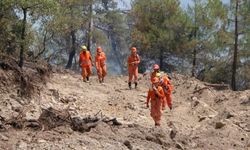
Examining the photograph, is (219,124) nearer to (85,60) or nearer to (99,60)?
(85,60)

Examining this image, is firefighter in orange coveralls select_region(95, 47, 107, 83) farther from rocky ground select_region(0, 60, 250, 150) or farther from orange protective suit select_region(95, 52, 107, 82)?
rocky ground select_region(0, 60, 250, 150)

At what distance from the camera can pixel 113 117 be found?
15.7 m

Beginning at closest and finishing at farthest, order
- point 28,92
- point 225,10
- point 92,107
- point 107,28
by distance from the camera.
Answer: point 28,92 < point 92,107 < point 225,10 < point 107,28

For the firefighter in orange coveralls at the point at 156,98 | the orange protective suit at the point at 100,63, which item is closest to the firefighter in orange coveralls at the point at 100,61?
the orange protective suit at the point at 100,63

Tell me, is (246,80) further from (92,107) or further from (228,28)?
(92,107)

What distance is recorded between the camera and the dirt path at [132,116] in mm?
11172

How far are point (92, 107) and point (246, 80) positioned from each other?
20001 mm

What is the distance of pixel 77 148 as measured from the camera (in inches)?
421

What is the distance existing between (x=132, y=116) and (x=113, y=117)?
2832mm

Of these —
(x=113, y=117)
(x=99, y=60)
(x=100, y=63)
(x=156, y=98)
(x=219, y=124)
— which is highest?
(x=99, y=60)


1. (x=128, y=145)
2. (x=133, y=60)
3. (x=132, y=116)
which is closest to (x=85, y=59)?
(x=133, y=60)

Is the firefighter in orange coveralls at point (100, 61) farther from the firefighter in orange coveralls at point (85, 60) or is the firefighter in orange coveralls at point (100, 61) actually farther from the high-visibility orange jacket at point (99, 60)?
the firefighter in orange coveralls at point (85, 60)

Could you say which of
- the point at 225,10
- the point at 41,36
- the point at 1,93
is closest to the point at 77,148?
the point at 1,93

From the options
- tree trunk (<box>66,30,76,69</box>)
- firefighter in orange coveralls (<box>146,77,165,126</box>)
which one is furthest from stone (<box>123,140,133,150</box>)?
tree trunk (<box>66,30,76,69</box>)
